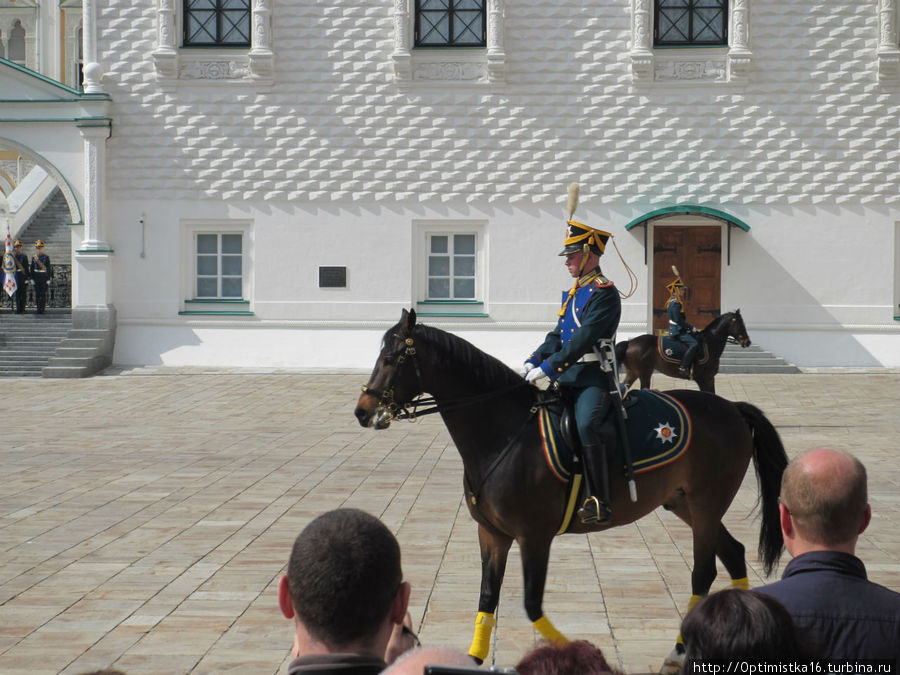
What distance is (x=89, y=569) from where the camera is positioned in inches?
302

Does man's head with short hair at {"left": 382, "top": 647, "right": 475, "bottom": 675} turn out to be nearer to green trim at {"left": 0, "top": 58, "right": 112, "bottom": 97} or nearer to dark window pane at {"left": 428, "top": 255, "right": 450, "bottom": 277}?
dark window pane at {"left": 428, "top": 255, "right": 450, "bottom": 277}

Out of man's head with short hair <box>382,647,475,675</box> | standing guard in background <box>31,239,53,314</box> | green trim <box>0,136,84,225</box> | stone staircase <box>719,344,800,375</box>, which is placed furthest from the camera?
standing guard in background <box>31,239,53,314</box>

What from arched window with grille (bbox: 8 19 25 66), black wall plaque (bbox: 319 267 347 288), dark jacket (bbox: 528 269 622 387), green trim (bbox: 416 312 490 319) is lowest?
green trim (bbox: 416 312 490 319)

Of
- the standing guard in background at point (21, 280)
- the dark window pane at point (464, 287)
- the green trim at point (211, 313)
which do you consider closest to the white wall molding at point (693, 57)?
the dark window pane at point (464, 287)

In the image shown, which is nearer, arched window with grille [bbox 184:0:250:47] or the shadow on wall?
the shadow on wall

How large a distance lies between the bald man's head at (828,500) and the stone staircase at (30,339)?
2280cm

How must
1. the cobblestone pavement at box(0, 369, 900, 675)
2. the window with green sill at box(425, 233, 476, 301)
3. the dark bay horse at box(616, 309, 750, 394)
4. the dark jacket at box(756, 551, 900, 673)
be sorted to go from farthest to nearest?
the window with green sill at box(425, 233, 476, 301), the dark bay horse at box(616, 309, 750, 394), the cobblestone pavement at box(0, 369, 900, 675), the dark jacket at box(756, 551, 900, 673)

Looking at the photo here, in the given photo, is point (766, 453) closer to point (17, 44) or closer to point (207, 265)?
point (207, 265)

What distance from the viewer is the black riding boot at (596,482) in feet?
19.8

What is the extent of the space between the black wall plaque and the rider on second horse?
1863 cm

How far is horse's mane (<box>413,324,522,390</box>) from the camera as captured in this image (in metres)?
6.25

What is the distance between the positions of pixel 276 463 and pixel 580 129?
13979 mm

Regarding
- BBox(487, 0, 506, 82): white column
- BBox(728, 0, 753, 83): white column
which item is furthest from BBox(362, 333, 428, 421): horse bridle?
BBox(728, 0, 753, 83): white column

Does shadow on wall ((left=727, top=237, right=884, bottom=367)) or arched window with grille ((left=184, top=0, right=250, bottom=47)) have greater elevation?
arched window with grille ((left=184, top=0, right=250, bottom=47))
